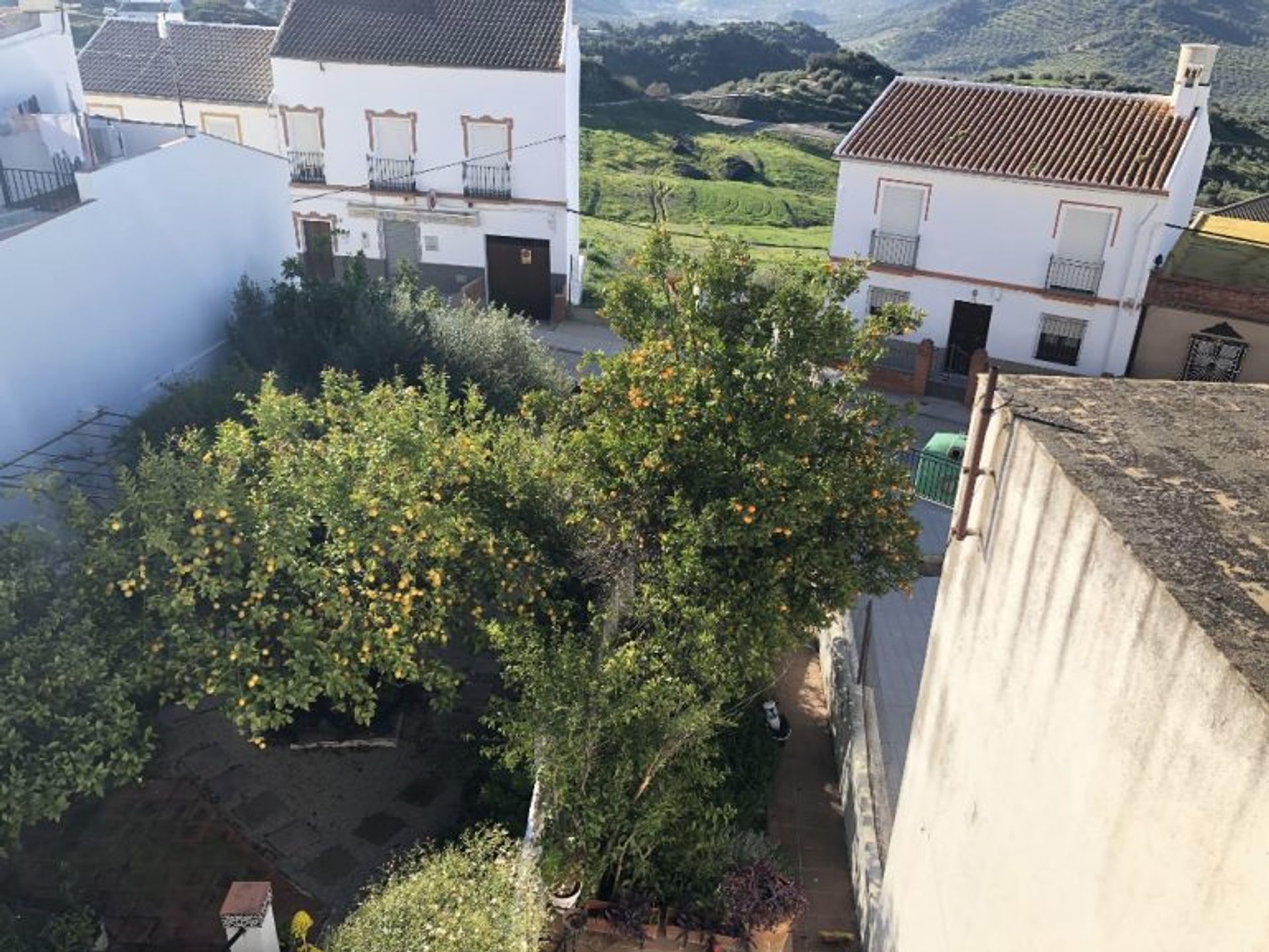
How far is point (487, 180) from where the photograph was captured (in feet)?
92.5

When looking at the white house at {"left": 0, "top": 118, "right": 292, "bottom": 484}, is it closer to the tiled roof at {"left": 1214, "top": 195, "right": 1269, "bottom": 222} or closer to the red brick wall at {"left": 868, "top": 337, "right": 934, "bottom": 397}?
the red brick wall at {"left": 868, "top": 337, "right": 934, "bottom": 397}

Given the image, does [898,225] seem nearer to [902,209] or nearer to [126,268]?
[902,209]

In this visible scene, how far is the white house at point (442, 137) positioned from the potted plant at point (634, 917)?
20.7m

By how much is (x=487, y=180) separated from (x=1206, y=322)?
17810mm

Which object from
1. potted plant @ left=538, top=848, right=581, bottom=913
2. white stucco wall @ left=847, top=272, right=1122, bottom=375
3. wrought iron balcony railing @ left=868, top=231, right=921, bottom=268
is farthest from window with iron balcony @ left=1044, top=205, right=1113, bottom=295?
potted plant @ left=538, top=848, right=581, bottom=913

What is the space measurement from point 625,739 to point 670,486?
10.4 ft

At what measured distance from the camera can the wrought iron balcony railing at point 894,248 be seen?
26094 mm

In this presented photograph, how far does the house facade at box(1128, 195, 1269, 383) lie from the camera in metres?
23.3

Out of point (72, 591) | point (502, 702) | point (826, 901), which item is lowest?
point (826, 901)

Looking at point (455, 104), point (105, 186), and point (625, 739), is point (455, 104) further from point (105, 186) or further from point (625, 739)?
point (625, 739)

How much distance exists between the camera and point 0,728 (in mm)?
9273

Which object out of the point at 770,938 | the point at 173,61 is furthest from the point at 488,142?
the point at 770,938

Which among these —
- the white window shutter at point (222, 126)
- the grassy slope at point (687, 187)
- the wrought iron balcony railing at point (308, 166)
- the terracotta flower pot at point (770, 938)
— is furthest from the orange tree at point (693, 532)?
the white window shutter at point (222, 126)

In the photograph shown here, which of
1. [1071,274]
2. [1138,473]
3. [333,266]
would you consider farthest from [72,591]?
[1071,274]
